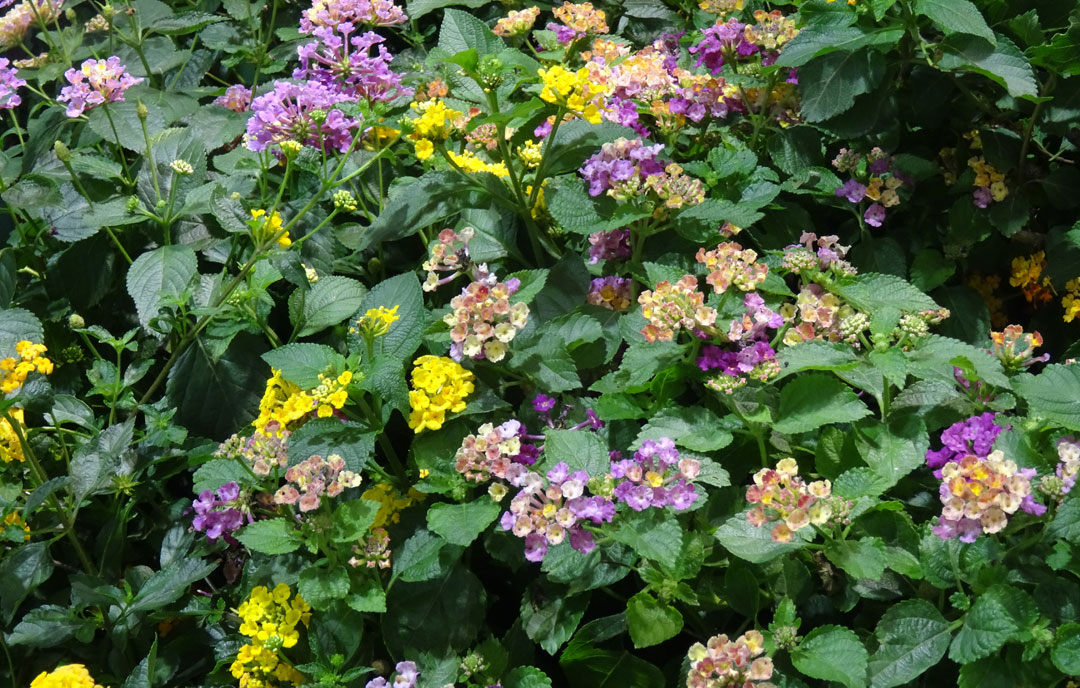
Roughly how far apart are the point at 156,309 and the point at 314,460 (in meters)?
0.66

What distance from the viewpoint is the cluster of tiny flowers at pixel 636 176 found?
178 centimetres

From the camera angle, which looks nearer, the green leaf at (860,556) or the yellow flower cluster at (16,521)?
the green leaf at (860,556)

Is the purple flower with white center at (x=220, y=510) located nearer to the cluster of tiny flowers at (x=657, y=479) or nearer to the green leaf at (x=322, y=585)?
the green leaf at (x=322, y=585)

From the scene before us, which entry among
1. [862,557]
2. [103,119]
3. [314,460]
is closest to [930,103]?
[862,557]

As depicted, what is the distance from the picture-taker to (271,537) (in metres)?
1.62

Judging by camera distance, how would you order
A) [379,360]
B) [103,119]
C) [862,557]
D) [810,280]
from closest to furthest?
[862,557] < [379,360] < [810,280] < [103,119]

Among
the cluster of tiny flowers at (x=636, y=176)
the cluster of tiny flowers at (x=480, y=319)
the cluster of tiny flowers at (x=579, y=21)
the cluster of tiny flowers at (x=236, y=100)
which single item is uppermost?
the cluster of tiny flowers at (x=579, y=21)

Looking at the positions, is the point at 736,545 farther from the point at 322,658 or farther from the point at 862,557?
the point at 322,658

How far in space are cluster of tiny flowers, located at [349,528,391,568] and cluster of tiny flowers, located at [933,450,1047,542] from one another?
2.78 ft

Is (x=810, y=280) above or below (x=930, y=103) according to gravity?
below

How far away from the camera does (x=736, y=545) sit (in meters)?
1.49

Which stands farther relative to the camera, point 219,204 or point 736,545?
point 219,204

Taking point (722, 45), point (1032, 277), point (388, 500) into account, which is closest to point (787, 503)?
point (388, 500)

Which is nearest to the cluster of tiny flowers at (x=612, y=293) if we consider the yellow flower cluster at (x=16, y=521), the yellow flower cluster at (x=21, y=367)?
the yellow flower cluster at (x=21, y=367)
